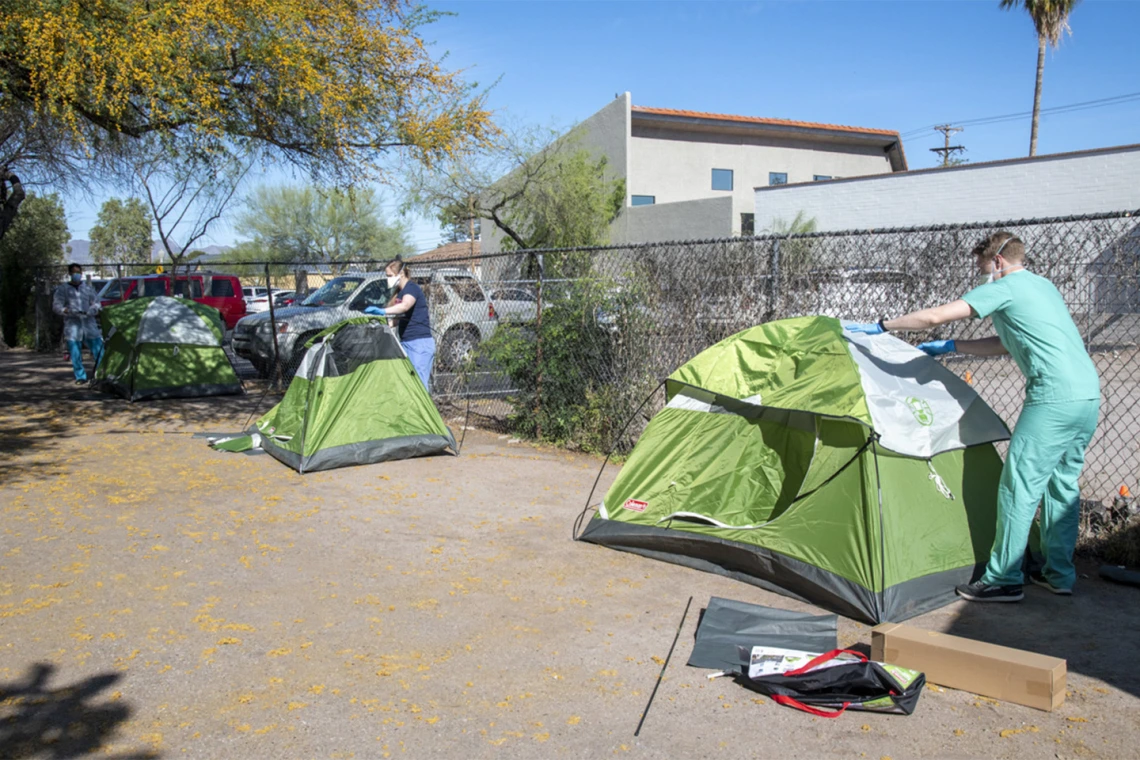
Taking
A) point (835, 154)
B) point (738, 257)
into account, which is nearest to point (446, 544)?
point (738, 257)

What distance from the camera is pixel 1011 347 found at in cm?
470

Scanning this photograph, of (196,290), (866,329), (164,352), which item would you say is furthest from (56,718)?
(196,290)

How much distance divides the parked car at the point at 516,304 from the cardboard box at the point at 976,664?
5.63 meters

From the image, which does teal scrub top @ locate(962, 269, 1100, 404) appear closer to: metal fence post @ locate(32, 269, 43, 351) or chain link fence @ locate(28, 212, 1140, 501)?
chain link fence @ locate(28, 212, 1140, 501)

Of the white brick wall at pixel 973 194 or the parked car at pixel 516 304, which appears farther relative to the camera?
the white brick wall at pixel 973 194

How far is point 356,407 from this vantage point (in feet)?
25.7

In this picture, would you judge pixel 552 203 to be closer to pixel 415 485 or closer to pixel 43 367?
pixel 43 367

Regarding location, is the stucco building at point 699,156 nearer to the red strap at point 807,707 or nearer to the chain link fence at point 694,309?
the chain link fence at point 694,309

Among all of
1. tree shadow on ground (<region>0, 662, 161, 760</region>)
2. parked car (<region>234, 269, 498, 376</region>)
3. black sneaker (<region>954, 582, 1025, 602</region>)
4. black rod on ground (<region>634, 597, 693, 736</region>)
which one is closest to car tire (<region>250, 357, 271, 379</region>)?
parked car (<region>234, 269, 498, 376</region>)

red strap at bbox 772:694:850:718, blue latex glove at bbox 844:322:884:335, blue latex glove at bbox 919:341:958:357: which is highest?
blue latex glove at bbox 844:322:884:335

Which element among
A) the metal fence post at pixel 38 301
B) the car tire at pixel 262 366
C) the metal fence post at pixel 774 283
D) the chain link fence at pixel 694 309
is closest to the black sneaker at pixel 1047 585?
the chain link fence at pixel 694 309

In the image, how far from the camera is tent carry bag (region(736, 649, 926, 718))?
3.59 m

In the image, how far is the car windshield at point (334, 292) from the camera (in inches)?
530

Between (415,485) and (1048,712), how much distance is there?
4.93m
